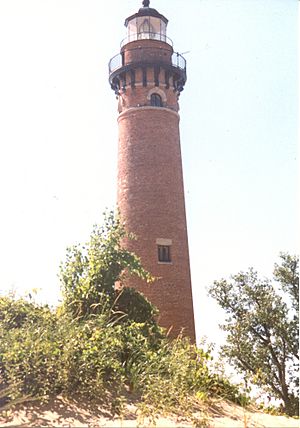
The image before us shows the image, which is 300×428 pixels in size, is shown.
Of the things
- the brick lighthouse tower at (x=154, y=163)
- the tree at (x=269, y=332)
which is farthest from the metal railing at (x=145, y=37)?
the tree at (x=269, y=332)

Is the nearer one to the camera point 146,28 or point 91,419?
point 91,419

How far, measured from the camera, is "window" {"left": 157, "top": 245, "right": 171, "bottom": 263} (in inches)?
698

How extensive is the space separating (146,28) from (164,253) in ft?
33.1

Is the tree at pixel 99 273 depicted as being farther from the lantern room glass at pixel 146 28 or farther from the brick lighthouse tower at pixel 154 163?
the lantern room glass at pixel 146 28

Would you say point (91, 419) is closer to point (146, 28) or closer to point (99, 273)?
point (99, 273)

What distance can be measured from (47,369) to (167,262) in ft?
33.6

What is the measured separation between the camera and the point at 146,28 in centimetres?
2139

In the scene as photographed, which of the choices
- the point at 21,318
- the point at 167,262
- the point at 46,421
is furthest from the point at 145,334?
the point at 167,262

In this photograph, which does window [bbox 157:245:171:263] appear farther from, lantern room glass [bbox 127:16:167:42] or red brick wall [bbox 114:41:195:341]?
lantern room glass [bbox 127:16:167:42]

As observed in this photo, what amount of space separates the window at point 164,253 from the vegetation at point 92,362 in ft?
18.9

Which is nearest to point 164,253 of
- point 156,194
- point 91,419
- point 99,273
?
point 156,194

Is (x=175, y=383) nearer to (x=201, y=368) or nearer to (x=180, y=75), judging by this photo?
(x=201, y=368)

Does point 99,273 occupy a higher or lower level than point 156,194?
lower

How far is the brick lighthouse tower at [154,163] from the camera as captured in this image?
17.4 metres
